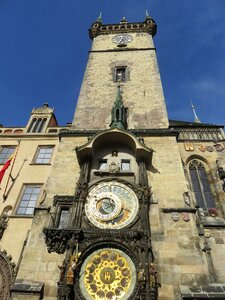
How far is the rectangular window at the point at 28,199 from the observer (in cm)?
1201

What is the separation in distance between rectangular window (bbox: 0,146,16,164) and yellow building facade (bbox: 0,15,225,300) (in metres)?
0.06

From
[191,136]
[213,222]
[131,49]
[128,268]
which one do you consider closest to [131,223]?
[128,268]

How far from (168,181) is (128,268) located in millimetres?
3863

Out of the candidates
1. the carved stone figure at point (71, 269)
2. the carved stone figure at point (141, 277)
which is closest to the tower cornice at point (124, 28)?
the carved stone figure at point (71, 269)

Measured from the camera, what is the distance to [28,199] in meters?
12.5

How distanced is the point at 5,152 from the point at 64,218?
7285 mm

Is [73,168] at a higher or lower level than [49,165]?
lower

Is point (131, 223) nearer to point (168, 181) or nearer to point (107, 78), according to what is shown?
point (168, 181)

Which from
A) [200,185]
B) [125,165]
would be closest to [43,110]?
[125,165]

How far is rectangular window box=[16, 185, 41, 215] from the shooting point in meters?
12.0

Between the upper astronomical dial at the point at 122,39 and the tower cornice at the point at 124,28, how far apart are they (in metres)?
0.74

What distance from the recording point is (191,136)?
15.0 m

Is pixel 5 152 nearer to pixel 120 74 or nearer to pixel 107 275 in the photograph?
pixel 120 74

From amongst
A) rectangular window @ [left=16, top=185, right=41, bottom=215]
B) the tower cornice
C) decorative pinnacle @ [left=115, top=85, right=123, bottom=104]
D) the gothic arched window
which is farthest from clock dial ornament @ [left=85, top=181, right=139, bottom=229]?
the tower cornice
